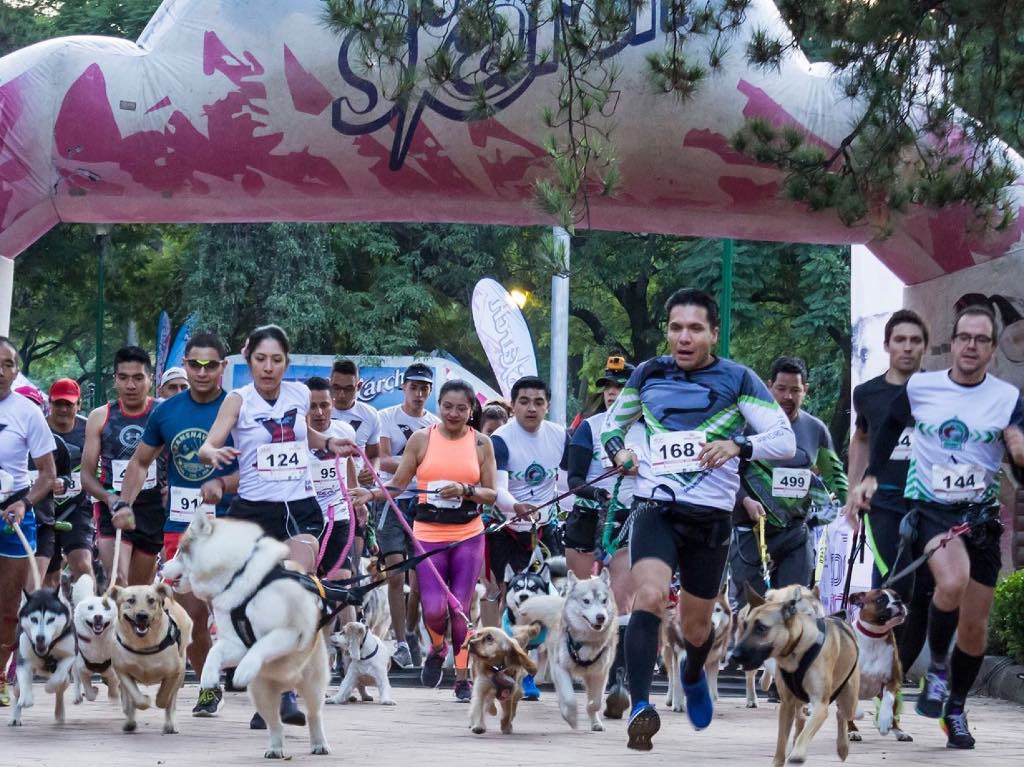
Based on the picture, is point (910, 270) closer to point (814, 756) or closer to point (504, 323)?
point (814, 756)

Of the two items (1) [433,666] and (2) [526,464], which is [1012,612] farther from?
(1) [433,666]

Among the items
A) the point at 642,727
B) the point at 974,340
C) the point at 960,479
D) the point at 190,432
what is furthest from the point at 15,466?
the point at 974,340

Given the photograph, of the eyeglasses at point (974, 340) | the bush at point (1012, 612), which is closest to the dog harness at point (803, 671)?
the eyeglasses at point (974, 340)

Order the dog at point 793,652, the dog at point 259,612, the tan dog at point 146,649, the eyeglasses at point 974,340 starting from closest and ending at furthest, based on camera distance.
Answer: the dog at point 793,652 → the dog at point 259,612 → the eyeglasses at point 974,340 → the tan dog at point 146,649

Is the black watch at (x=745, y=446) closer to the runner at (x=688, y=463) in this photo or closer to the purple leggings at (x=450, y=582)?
the runner at (x=688, y=463)

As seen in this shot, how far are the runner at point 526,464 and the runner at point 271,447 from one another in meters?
3.51

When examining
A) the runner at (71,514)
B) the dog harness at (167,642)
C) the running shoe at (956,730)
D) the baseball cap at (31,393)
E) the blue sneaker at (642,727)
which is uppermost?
the baseball cap at (31,393)

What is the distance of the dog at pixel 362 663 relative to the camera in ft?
33.9

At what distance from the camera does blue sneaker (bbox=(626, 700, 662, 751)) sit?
6.88 m

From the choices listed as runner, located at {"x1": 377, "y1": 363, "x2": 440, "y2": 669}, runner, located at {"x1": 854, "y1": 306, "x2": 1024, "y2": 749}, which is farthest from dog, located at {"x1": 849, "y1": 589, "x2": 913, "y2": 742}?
runner, located at {"x1": 377, "y1": 363, "x2": 440, "y2": 669}

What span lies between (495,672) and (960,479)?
246cm

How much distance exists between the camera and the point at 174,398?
941cm

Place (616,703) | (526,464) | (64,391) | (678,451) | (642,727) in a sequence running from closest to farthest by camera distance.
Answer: (642,727)
(678,451)
(616,703)
(64,391)
(526,464)

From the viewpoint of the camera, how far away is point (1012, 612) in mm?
11398
